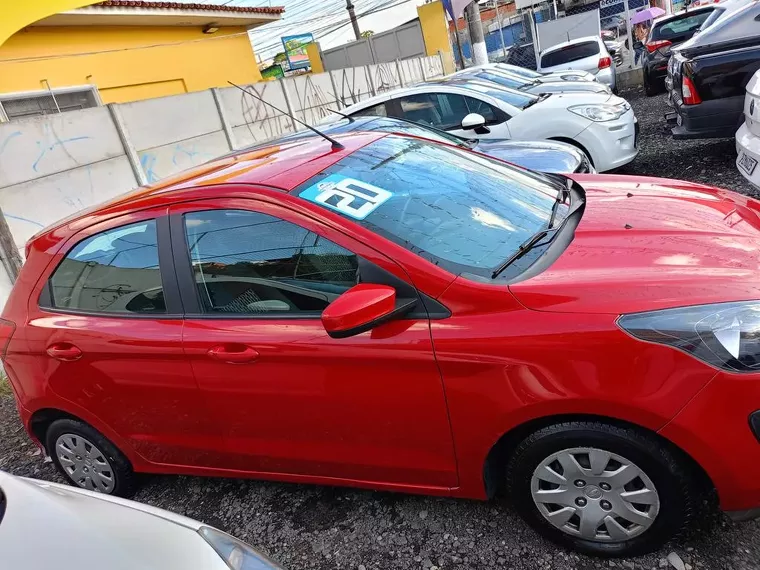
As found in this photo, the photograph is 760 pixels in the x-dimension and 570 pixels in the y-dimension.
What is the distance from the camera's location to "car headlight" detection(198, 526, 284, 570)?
159 centimetres

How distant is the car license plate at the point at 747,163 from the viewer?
14.0ft

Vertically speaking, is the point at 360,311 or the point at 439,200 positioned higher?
the point at 439,200

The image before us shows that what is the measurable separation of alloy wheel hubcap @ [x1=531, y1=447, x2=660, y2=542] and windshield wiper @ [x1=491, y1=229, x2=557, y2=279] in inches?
26.4

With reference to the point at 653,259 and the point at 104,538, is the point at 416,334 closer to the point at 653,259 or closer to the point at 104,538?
A: the point at 653,259

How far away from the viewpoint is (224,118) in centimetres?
1072

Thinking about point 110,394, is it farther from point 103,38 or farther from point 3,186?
point 103,38

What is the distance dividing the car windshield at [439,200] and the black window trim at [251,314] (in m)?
0.14

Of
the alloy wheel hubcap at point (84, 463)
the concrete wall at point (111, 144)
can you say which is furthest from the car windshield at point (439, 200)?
the concrete wall at point (111, 144)

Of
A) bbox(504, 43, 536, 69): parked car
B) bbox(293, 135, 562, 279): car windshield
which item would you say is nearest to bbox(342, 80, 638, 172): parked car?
bbox(293, 135, 562, 279): car windshield

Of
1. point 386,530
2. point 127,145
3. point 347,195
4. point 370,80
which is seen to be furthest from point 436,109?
point 370,80

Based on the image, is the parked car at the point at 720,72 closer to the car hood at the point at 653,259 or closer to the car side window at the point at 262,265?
the car hood at the point at 653,259

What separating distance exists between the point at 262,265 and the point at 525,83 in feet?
23.8

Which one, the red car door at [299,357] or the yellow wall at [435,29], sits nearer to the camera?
the red car door at [299,357]

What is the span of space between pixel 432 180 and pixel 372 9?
29.2m
